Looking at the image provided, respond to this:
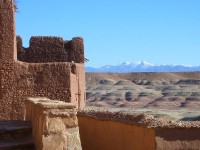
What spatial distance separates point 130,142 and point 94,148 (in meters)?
2.17

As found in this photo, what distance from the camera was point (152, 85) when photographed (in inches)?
3529

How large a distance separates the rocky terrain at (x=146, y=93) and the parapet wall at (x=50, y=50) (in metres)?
24.7

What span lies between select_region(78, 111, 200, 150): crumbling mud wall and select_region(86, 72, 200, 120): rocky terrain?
1347 inches

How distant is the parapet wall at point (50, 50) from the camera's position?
19.0 m

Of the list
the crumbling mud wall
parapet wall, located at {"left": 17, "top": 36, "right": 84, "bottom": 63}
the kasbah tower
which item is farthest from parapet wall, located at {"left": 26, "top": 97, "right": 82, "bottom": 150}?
parapet wall, located at {"left": 17, "top": 36, "right": 84, "bottom": 63}

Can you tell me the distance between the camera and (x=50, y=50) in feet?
63.0

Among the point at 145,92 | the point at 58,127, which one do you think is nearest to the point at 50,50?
the point at 58,127

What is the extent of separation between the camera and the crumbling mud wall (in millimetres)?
6824

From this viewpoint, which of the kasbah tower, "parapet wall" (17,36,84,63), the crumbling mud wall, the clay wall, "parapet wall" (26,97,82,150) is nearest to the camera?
"parapet wall" (26,97,82,150)

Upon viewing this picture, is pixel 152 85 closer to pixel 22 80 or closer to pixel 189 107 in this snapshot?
pixel 189 107

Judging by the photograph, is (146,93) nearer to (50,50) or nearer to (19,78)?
(50,50)

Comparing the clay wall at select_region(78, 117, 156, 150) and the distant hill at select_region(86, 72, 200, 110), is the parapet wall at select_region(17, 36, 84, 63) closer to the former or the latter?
the clay wall at select_region(78, 117, 156, 150)

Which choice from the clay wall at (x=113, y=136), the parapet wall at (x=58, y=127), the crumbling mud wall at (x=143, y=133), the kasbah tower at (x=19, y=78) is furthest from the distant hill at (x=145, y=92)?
the parapet wall at (x=58, y=127)

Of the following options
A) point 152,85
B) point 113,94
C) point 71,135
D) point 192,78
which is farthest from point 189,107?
point 71,135
